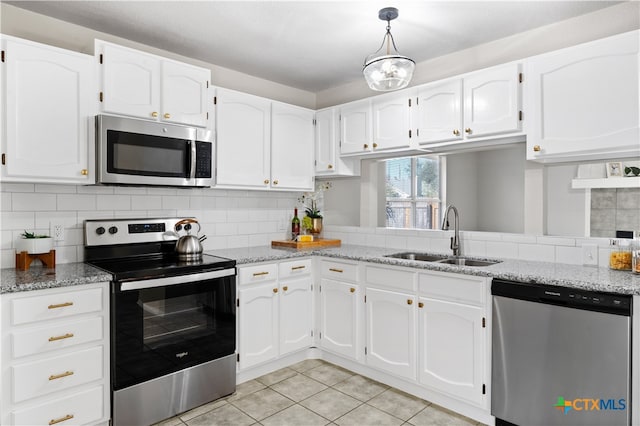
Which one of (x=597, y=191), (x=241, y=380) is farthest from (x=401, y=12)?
(x=241, y=380)

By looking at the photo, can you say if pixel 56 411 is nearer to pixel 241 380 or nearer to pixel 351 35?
pixel 241 380

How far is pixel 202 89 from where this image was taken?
2.89m

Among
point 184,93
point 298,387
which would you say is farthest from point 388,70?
point 298,387

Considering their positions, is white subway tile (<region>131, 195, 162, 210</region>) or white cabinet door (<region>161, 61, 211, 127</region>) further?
white subway tile (<region>131, 195, 162, 210</region>)

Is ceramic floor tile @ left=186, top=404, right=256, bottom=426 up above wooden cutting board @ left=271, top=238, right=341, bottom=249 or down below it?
below

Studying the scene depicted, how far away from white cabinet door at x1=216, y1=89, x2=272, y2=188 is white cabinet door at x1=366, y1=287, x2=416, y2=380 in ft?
4.41

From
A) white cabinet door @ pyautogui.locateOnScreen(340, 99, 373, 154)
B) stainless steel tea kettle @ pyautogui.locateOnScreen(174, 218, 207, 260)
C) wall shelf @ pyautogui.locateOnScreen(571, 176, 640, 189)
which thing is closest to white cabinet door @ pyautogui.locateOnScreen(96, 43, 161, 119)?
stainless steel tea kettle @ pyautogui.locateOnScreen(174, 218, 207, 260)

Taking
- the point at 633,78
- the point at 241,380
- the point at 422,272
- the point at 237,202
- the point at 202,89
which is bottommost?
the point at 241,380

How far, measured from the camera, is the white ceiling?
237 cm

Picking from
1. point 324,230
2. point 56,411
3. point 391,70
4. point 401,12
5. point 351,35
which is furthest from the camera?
point 324,230

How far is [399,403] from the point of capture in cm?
260

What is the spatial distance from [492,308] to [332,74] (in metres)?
2.43

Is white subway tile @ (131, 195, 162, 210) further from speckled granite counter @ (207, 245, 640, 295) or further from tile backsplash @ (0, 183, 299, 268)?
speckled granite counter @ (207, 245, 640, 295)

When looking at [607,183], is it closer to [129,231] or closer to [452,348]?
[452,348]
